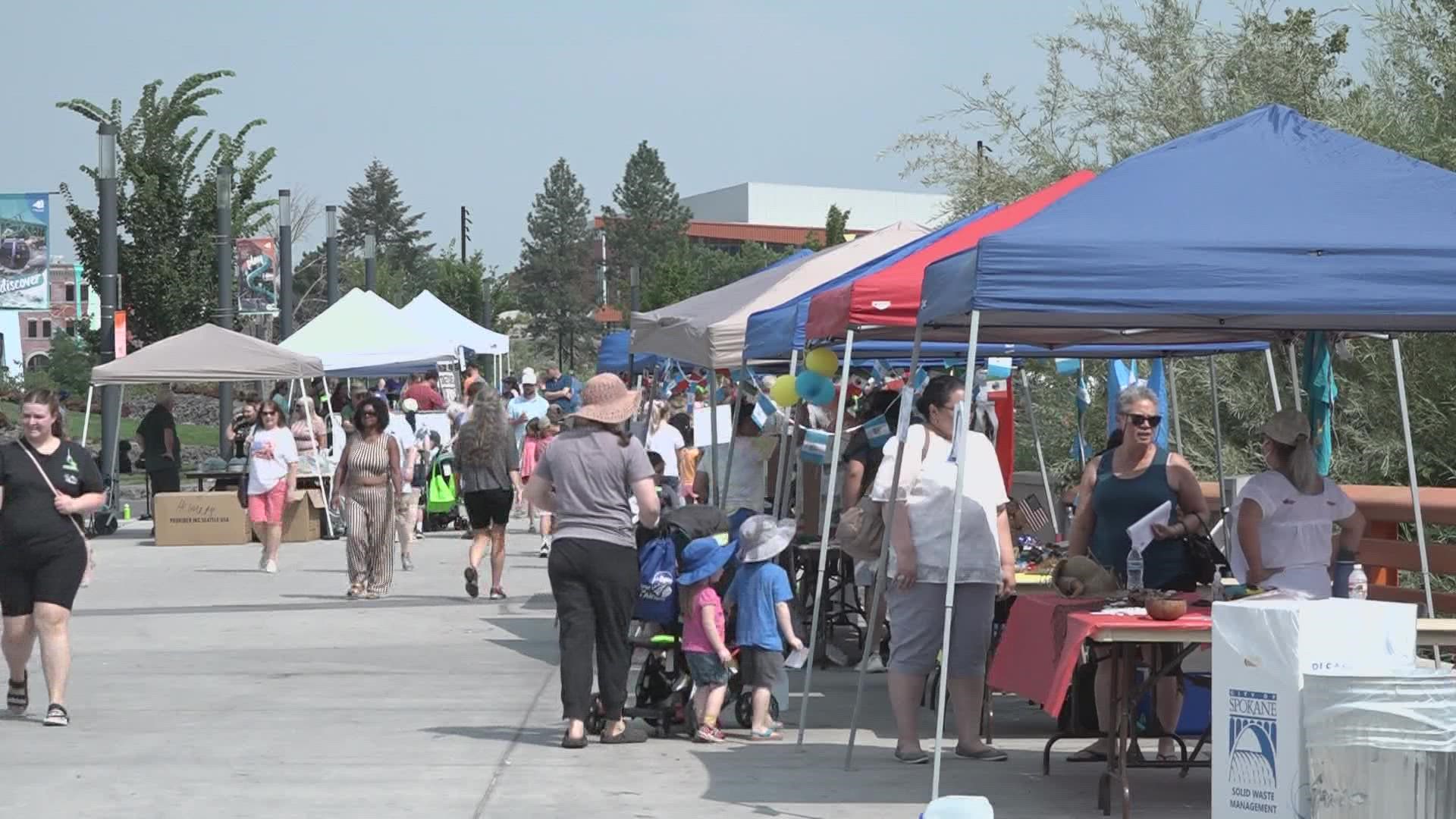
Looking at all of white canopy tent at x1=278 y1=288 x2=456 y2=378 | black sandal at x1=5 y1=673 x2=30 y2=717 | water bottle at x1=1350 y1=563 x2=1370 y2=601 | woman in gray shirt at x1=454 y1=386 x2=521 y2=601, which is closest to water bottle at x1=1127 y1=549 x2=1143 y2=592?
water bottle at x1=1350 y1=563 x2=1370 y2=601

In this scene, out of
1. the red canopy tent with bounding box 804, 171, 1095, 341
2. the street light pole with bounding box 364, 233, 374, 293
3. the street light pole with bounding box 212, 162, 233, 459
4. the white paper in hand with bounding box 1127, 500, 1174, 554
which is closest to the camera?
the white paper in hand with bounding box 1127, 500, 1174, 554

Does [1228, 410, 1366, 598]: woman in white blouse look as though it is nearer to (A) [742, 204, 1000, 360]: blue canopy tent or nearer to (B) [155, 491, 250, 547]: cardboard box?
(A) [742, 204, 1000, 360]: blue canopy tent

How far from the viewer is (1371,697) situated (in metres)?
5.98

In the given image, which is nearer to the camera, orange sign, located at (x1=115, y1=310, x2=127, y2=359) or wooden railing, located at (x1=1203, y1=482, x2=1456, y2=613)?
wooden railing, located at (x1=1203, y1=482, x2=1456, y2=613)

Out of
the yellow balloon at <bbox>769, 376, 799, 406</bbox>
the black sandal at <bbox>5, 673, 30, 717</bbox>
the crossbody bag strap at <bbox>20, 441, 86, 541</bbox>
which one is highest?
the yellow balloon at <bbox>769, 376, 799, 406</bbox>

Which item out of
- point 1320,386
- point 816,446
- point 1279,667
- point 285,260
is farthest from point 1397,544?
point 285,260

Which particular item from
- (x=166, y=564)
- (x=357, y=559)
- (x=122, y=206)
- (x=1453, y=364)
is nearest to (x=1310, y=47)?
(x=1453, y=364)

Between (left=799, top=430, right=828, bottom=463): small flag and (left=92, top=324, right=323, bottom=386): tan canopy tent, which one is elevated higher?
(left=92, top=324, right=323, bottom=386): tan canopy tent

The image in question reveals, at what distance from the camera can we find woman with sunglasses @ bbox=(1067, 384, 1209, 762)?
8.77 metres

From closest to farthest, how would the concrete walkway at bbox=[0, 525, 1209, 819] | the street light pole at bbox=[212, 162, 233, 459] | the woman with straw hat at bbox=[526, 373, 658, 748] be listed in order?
the concrete walkway at bbox=[0, 525, 1209, 819], the woman with straw hat at bbox=[526, 373, 658, 748], the street light pole at bbox=[212, 162, 233, 459]

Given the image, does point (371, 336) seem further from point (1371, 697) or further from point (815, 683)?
point (1371, 697)

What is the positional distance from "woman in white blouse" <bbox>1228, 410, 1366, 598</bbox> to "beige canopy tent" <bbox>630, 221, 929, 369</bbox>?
5613mm

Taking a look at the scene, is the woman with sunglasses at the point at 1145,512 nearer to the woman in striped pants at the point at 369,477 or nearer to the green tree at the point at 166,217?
the woman in striped pants at the point at 369,477

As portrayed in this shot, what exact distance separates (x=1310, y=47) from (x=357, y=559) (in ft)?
42.6
